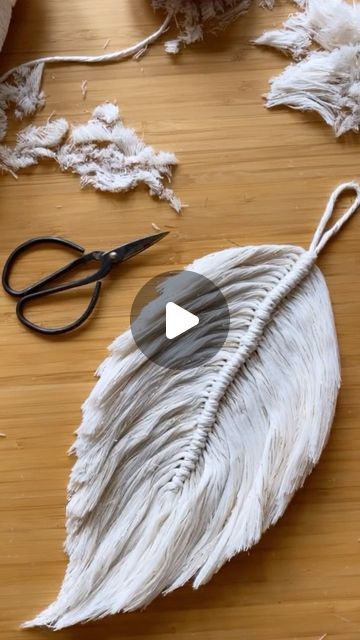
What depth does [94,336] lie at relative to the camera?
82 centimetres

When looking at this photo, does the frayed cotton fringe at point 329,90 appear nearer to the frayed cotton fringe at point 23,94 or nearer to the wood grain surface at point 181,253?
the wood grain surface at point 181,253

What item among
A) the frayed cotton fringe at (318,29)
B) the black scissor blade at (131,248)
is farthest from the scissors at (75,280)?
the frayed cotton fringe at (318,29)

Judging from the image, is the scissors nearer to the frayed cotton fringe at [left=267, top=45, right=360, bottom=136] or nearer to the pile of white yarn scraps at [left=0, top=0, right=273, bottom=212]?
the pile of white yarn scraps at [left=0, top=0, right=273, bottom=212]

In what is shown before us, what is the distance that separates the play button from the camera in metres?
0.81

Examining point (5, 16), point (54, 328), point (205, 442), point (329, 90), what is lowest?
point (205, 442)

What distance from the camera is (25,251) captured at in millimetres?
838

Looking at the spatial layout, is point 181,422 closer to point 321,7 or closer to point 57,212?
point 57,212

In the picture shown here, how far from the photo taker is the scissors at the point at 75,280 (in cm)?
81

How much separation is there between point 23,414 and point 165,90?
0.41 m

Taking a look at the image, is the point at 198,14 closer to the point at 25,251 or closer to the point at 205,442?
the point at 25,251

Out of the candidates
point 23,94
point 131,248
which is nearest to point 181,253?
point 131,248

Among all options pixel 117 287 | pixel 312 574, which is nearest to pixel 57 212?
pixel 117 287

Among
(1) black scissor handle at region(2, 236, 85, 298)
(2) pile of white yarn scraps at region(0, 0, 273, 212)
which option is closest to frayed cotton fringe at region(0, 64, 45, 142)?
(2) pile of white yarn scraps at region(0, 0, 273, 212)
